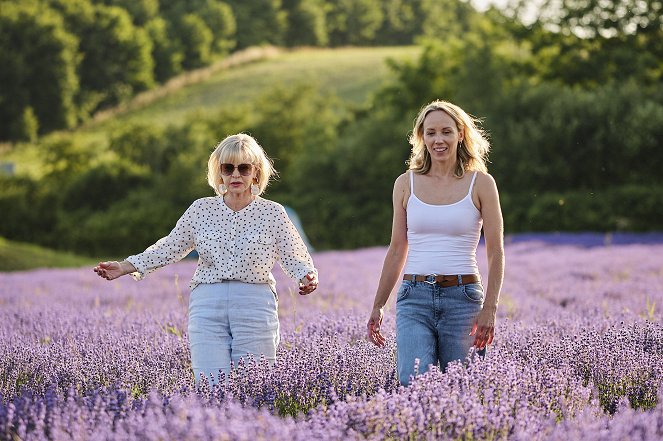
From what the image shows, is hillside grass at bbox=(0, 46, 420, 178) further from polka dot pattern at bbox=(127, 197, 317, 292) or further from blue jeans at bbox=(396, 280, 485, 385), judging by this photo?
blue jeans at bbox=(396, 280, 485, 385)

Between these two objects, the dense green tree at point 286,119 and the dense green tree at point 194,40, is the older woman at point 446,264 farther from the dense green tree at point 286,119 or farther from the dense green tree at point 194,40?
the dense green tree at point 194,40

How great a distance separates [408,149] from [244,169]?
23835 mm

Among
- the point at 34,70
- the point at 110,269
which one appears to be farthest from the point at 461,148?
the point at 34,70

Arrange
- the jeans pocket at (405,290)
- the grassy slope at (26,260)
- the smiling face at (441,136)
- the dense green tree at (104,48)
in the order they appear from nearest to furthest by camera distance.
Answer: the jeans pocket at (405,290) < the smiling face at (441,136) < the grassy slope at (26,260) < the dense green tree at (104,48)

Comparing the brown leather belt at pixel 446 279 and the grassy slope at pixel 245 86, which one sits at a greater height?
the grassy slope at pixel 245 86

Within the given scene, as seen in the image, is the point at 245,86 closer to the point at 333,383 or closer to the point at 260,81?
the point at 260,81

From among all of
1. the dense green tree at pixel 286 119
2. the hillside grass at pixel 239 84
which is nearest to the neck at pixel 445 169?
the dense green tree at pixel 286 119

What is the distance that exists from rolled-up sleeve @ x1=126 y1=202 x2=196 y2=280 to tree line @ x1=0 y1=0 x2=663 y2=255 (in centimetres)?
2010

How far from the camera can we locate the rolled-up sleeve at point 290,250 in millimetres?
4082

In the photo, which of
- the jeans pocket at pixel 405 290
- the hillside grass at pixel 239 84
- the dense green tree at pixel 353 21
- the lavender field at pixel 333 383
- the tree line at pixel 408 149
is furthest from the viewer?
the dense green tree at pixel 353 21

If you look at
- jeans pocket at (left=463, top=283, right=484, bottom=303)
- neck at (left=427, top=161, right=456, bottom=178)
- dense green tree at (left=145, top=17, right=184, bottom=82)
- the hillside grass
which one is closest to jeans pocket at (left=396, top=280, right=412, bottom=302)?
jeans pocket at (left=463, top=283, right=484, bottom=303)

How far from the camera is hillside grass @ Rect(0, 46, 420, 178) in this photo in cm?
4603

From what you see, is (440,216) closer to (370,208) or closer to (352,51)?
(370,208)

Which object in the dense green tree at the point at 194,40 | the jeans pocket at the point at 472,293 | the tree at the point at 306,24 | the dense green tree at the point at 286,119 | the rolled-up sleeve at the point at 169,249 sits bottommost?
the jeans pocket at the point at 472,293
